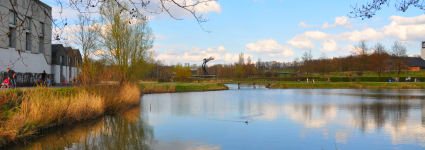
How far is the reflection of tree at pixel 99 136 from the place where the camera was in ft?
34.9

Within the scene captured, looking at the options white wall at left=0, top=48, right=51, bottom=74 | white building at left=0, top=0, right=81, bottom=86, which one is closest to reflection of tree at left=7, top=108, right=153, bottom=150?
white building at left=0, top=0, right=81, bottom=86

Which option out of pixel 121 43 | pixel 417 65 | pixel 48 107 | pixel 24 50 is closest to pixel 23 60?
pixel 24 50

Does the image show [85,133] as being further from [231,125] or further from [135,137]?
[231,125]

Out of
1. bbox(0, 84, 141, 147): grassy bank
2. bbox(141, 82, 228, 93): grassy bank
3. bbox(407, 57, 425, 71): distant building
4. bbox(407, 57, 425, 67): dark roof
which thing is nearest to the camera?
bbox(0, 84, 141, 147): grassy bank

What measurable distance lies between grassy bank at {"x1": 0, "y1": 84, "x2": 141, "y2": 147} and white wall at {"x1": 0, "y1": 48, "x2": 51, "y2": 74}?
12.9 m

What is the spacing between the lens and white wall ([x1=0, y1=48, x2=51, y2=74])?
89.5 ft

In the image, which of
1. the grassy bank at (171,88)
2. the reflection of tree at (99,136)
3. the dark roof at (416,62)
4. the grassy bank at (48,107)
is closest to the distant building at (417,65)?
the dark roof at (416,62)

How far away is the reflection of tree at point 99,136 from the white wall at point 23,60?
1590 cm

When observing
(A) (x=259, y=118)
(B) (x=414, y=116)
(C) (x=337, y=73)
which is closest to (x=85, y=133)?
(A) (x=259, y=118)

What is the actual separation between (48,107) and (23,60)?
21769 millimetres

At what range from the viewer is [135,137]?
40.0 feet

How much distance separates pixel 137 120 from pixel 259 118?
20.4 feet

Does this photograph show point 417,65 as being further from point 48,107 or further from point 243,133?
point 48,107

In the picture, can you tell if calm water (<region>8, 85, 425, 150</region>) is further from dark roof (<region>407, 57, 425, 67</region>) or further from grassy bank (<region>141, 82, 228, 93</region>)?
dark roof (<region>407, 57, 425, 67</region>)
